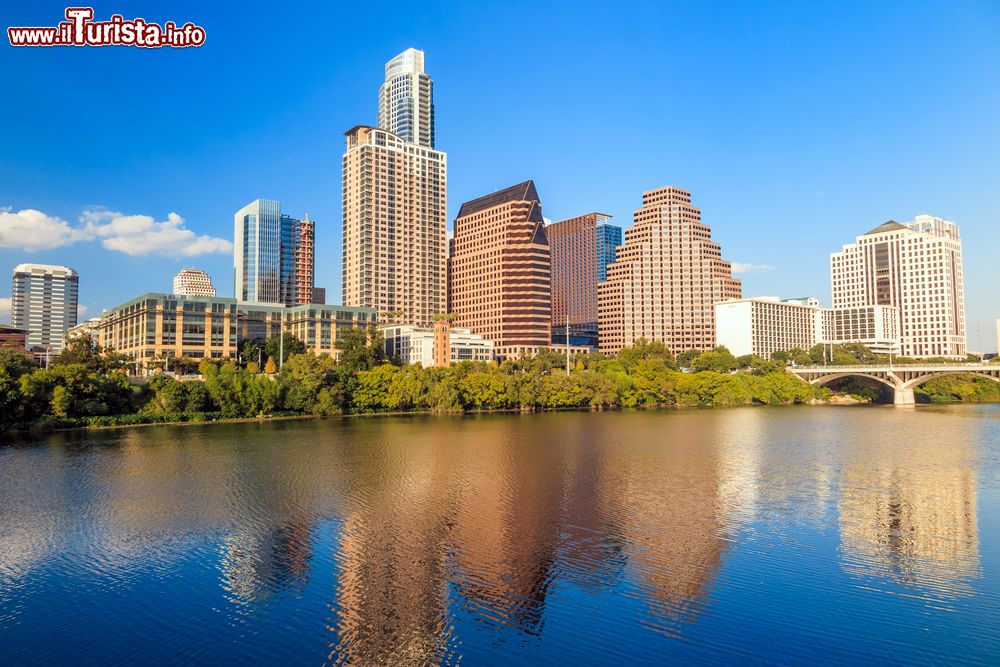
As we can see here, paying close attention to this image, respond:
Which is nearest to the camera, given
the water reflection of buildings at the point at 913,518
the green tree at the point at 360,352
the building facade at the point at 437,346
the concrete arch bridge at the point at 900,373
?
the water reflection of buildings at the point at 913,518

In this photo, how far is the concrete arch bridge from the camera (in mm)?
120500

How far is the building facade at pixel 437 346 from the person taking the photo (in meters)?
155

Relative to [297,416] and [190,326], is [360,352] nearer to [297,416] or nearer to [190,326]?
[297,416]

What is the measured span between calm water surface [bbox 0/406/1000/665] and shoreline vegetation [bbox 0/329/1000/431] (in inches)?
1044

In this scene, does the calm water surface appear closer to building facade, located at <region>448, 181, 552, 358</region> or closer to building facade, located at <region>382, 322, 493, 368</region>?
building facade, located at <region>382, 322, 493, 368</region>

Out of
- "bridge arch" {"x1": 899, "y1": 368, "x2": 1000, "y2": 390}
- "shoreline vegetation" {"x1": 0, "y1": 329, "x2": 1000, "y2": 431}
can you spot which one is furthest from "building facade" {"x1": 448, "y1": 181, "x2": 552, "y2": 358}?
"bridge arch" {"x1": 899, "y1": 368, "x2": 1000, "y2": 390}

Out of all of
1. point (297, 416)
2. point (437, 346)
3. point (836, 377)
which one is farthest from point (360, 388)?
point (836, 377)

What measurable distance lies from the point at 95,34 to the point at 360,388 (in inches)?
2619

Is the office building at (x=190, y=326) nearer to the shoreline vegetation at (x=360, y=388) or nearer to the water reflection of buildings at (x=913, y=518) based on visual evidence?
the shoreline vegetation at (x=360, y=388)

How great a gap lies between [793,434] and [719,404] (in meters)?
54.5

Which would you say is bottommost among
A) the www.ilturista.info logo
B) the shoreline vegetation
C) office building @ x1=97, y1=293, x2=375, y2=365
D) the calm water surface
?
the calm water surface

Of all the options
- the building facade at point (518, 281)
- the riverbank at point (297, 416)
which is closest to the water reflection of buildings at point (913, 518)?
the riverbank at point (297, 416)

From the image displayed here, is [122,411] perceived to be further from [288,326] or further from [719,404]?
[719,404]

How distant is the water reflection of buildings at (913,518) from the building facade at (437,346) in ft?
356
